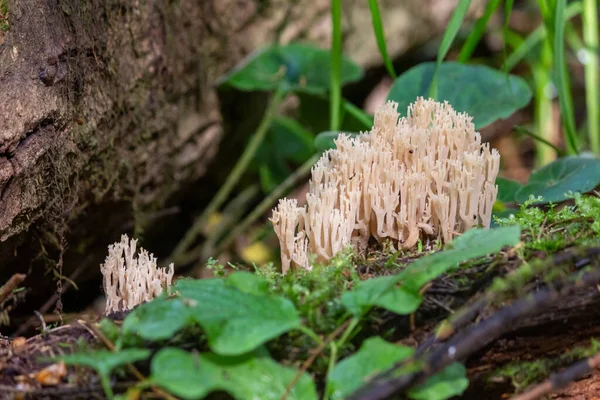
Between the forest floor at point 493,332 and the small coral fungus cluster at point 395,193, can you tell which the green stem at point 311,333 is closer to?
the forest floor at point 493,332

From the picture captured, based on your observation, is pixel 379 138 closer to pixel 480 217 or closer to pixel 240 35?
pixel 480 217

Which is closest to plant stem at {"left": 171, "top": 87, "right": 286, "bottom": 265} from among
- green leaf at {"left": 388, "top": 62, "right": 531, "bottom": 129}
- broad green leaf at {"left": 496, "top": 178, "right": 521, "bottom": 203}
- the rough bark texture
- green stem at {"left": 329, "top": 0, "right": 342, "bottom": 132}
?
the rough bark texture

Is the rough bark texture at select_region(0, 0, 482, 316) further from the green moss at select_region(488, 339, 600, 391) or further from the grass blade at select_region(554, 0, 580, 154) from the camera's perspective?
the grass blade at select_region(554, 0, 580, 154)

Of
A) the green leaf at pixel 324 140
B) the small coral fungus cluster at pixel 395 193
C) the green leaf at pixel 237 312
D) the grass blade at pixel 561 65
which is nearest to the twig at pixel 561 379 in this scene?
the green leaf at pixel 237 312

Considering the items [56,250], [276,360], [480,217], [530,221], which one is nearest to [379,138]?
[480,217]

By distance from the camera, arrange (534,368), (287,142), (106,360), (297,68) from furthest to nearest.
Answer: (287,142) < (297,68) < (534,368) < (106,360)

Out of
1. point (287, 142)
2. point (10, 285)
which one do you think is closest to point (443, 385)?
point (10, 285)

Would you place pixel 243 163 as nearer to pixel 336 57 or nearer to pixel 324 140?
pixel 336 57
